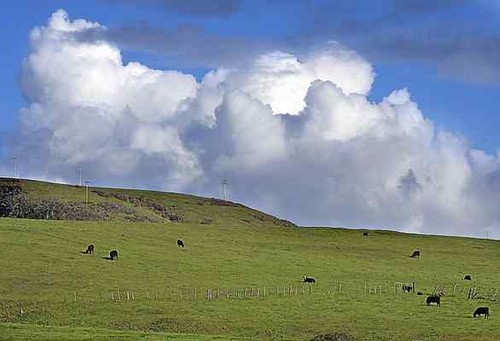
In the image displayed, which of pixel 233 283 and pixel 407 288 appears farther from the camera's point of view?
pixel 233 283

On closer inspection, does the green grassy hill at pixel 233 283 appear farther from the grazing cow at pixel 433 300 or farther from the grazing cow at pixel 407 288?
the grazing cow at pixel 407 288

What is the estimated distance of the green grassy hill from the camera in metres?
60.2

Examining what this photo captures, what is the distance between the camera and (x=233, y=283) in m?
83.8

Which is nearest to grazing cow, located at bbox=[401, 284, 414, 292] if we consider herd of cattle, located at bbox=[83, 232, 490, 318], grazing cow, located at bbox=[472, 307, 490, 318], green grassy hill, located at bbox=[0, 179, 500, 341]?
herd of cattle, located at bbox=[83, 232, 490, 318]

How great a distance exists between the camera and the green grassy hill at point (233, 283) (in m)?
60.2

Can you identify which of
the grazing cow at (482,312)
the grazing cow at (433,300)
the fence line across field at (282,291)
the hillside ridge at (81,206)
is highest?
the hillside ridge at (81,206)

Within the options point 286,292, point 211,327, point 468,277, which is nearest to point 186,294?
point 286,292

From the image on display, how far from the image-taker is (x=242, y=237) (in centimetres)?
12531

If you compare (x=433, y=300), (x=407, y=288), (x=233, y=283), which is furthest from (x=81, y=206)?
(x=433, y=300)

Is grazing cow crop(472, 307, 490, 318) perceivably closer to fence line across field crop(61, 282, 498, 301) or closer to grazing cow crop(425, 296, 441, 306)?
grazing cow crop(425, 296, 441, 306)

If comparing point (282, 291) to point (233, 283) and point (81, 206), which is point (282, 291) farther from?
point (81, 206)

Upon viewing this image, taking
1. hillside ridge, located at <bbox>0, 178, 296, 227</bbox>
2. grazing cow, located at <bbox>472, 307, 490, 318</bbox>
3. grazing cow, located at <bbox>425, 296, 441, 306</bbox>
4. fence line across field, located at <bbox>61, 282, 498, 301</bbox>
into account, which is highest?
hillside ridge, located at <bbox>0, 178, 296, 227</bbox>

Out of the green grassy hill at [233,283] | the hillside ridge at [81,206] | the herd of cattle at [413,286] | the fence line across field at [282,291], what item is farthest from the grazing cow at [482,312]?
the hillside ridge at [81,206]

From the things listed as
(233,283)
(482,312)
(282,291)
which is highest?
(233,283)
